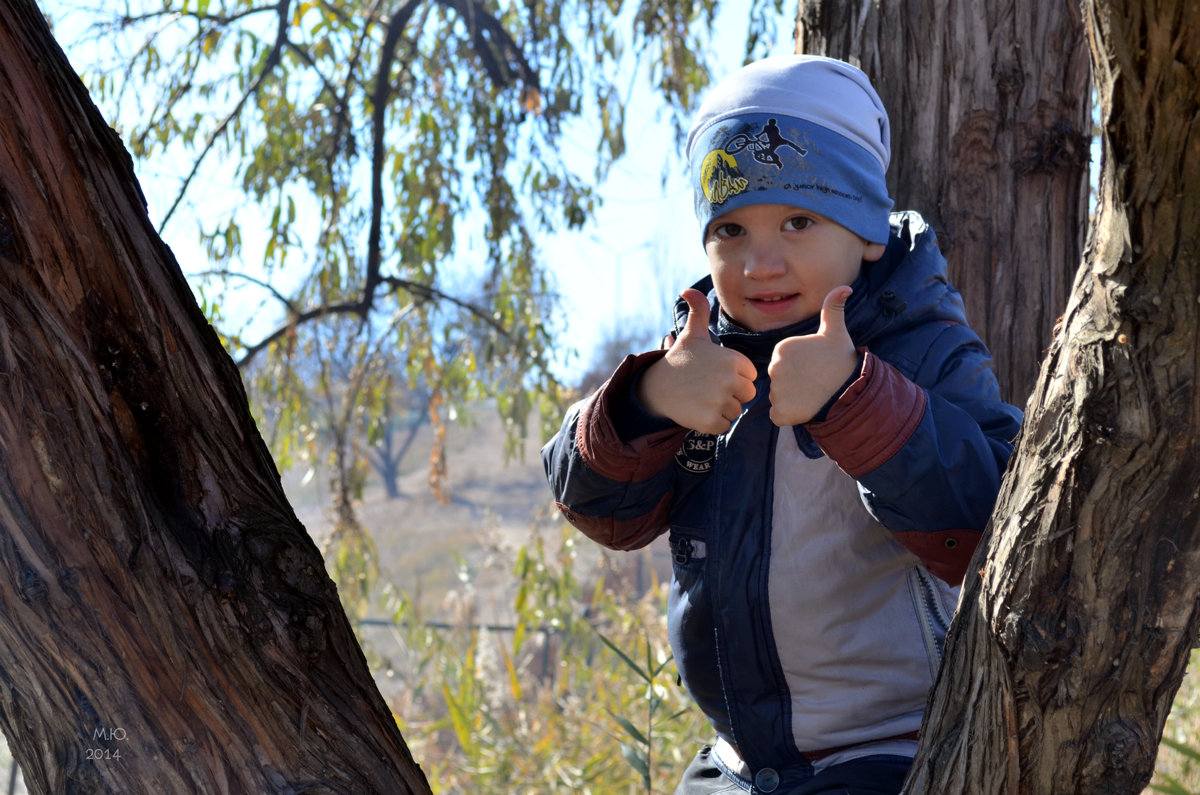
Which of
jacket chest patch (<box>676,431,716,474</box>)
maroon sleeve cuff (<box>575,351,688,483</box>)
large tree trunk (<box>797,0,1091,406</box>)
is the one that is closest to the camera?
maroon sleeve cuff (<box>575,351,688,483</box>)

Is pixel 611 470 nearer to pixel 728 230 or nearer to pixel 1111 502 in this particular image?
pixel 728 230

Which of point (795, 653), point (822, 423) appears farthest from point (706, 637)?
point (822, 423)

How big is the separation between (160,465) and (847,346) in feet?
2.12

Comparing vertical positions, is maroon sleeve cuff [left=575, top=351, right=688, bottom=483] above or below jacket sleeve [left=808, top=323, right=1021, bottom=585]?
above

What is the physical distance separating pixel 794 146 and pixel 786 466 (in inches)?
14.6

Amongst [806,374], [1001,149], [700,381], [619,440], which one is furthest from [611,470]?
[1001,149]

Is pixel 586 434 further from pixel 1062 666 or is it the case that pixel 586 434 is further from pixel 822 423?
pixel 1062 666

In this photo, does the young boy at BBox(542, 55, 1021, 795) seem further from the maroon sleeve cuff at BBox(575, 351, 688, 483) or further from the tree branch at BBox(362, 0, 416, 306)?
the tree branch at BBox(362, 0, 416, 306)

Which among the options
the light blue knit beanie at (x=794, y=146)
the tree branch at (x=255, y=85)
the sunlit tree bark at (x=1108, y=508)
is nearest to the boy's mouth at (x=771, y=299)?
the light blue knit beanie at (x=794, y=146)

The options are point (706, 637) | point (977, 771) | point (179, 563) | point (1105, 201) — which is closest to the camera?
point (1105, 201)

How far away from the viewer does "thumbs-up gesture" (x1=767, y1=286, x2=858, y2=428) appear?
1.02 meters

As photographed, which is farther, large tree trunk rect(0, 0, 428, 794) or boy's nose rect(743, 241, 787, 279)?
boy's nose rect(743, 241, 787, 279)

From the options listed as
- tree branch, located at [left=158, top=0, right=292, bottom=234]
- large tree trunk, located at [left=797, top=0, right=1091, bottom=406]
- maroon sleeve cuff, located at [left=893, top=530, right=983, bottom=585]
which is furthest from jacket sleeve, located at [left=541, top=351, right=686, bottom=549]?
tree branch, located at [left=158, top=0, right=292, bottom=234]

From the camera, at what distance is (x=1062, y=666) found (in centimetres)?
79
